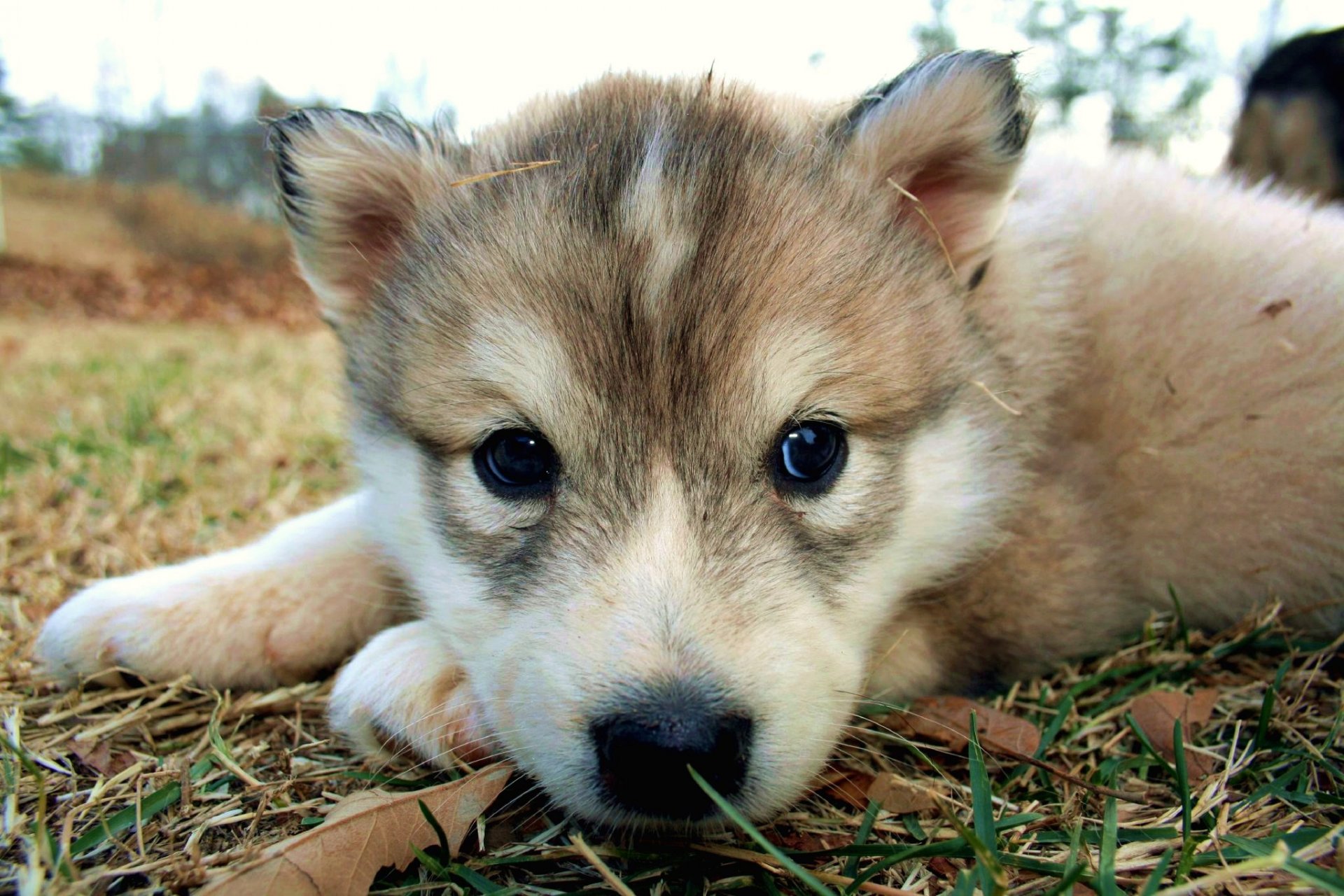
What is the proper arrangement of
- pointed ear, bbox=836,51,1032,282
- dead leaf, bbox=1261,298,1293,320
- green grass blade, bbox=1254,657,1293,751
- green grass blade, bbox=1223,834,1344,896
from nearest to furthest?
green grass blade, bbox=1223,834,1344,896, green grass blade, bbox=1254,657,1293,751, pointed ear, bbox=836,51,1032,282, dead leaf, bbox=1261,298,1293,320

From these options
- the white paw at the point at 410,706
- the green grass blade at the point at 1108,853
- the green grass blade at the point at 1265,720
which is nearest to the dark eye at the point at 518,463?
the white paw at the point at 410,706

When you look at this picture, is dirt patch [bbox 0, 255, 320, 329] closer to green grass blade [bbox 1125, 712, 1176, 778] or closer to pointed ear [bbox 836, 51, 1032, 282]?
pointed ear [bbox 836, 51, 1032, 282]

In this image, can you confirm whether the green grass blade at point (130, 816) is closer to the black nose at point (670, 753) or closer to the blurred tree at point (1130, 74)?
the black nose at point (670, 753)

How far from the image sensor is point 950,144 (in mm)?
2426

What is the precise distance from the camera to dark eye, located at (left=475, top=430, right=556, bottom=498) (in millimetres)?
2164

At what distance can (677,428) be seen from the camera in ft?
6.67

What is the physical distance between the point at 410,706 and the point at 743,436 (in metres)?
0.98

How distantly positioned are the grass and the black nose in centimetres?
10

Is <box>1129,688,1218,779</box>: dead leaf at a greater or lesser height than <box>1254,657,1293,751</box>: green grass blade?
lesser

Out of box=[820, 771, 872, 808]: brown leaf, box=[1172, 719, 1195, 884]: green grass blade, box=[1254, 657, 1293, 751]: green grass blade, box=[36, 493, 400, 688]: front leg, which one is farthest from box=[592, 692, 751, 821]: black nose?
box=[1254, 657, 1293, 751]: green grass blade

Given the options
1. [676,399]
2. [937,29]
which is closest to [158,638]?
[676,399]

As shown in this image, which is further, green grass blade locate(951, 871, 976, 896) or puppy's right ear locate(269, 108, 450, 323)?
puppy's right ear locate(269, 108, 450, 323)

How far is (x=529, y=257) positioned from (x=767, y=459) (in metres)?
0.71

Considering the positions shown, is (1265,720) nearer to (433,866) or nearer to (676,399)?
(676,399)
